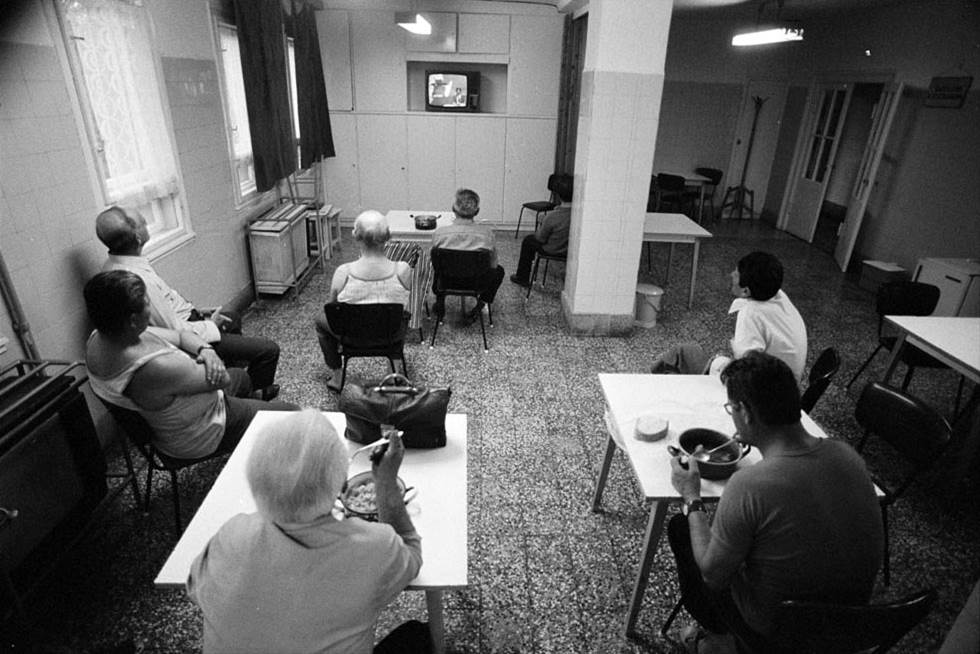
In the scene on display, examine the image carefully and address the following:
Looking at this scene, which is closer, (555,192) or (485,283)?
(485,283)

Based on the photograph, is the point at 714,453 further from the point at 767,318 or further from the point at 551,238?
the point at 551,238

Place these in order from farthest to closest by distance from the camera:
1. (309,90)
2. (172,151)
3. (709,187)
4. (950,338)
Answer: (709,187), (309,90), (172,151), (950,338)

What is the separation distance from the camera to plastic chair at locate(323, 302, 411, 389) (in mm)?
3043

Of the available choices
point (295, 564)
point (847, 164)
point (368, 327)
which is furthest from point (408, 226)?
point (847, 164)

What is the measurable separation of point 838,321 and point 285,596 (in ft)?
17.1

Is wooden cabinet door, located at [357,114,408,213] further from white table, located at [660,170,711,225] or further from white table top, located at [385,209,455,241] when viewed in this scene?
white table, located at [660,170,711,225]

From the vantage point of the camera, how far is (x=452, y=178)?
7.09 meters

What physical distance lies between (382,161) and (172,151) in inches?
145

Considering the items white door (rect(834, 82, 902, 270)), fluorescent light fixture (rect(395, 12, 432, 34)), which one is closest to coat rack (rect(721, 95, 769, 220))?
white door (rect(834, 82, 902, 270))

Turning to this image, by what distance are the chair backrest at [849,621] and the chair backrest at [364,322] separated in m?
2.30

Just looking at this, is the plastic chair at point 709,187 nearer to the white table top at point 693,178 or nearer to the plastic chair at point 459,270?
the white table top at point 693,178

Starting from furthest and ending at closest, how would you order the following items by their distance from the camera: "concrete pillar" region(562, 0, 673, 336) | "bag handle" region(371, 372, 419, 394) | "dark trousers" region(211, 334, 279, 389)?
"concrete pillar" region(562, 0, 673, 336)
"dark trousers" region(211, 334, 279, 389)
"bag handle" region(371, 372, 419, 394)

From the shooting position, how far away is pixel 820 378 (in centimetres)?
238

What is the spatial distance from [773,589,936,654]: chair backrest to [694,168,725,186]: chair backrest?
7.69m
